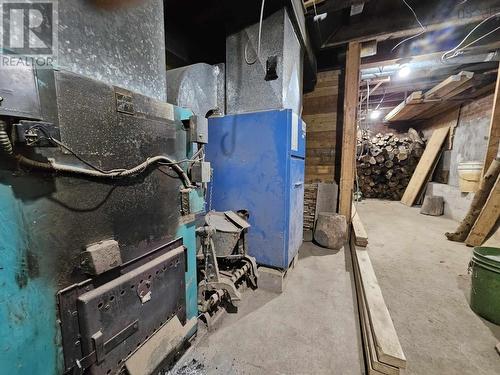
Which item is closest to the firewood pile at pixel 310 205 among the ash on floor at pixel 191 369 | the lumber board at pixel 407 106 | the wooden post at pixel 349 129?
the wooden post at pixel 349 129

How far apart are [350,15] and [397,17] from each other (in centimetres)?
56

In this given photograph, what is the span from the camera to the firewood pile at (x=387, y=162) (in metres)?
6.38

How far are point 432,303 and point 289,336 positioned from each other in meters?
1.36

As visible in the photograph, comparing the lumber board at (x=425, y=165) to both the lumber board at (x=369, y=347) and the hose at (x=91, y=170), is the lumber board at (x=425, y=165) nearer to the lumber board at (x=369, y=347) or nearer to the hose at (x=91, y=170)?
the lumber board at (x=369, y=347)

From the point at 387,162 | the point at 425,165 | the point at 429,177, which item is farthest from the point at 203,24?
the point at 429,177

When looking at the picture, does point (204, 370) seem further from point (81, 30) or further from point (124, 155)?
point (81, 30)

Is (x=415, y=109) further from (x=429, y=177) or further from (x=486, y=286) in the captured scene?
(x=486, y=286)

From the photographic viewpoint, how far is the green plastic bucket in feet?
5.19

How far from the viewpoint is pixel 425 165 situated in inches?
229

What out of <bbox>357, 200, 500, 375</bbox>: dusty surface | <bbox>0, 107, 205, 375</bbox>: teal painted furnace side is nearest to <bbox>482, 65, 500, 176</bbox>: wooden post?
<bbox>357, 200, 500, 375</bbox>: dusty surface

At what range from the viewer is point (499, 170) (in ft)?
9.41

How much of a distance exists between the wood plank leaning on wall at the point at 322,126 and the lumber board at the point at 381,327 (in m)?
1.80

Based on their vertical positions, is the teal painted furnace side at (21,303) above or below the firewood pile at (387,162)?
below

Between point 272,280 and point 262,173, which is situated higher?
point 262,173
